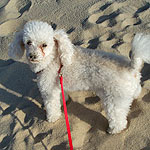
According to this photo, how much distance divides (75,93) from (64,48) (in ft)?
3.08

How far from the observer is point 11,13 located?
534cm

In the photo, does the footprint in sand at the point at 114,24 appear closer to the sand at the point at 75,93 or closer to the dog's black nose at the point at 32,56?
the sand at the point at 75,93

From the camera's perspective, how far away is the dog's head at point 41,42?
2510 mm

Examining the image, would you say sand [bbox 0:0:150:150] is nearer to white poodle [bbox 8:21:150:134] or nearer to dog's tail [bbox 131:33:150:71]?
white poodle [bbox 8:21:150:134]

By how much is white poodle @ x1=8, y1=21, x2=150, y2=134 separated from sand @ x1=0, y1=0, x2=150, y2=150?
0.72 ft

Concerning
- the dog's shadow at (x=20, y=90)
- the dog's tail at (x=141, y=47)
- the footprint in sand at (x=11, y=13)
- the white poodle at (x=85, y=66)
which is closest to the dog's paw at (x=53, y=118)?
the dog's shadow at (x=20, y=90)

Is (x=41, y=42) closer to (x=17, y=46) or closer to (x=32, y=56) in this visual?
(x=32, y=56)

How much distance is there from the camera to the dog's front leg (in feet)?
9.59

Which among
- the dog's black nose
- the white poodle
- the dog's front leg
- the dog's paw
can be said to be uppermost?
the dog's black nose

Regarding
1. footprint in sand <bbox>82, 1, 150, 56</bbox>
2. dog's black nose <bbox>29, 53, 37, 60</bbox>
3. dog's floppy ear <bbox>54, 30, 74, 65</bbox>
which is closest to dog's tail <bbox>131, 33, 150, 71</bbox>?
dog's floppy ear <bbox>54, 30, 74, 65</bbox>

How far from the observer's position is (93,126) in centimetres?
278

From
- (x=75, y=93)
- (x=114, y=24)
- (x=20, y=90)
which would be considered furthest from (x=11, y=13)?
(x=75, y=93)

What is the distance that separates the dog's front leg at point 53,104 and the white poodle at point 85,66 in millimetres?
14

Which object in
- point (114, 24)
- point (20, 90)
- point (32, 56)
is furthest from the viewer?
point (114, 24)
